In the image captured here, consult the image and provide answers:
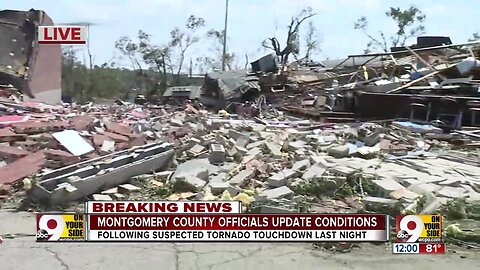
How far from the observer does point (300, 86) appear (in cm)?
2075

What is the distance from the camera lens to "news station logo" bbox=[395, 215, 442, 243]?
4.33 m

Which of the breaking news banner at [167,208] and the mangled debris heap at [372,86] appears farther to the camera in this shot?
the mangled debris heap at [372,86]

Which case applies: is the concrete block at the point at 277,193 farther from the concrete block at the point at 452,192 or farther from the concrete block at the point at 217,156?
the concrete block at the point at 217,156

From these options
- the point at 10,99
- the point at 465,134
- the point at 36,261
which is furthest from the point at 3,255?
the point at 10,99

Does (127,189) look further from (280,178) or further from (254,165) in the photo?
(280,178)

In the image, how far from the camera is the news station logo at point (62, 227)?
434 centimetres

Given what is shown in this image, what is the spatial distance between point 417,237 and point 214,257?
62.5 inches

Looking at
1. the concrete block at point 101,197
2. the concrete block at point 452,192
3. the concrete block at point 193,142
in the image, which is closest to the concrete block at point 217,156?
the concrete block at point 193,142

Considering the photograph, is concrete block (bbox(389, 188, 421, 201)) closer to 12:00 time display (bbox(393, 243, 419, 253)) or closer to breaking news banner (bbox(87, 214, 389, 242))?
breaking news banner (bbox(87, 214, 389, 242))

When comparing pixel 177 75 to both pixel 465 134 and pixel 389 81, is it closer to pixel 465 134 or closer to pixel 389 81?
pixel 389 81

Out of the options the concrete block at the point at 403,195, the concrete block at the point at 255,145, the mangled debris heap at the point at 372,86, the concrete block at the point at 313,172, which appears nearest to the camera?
the concrete block at the point at 403,195

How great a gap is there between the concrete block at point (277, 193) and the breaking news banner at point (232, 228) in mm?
1128

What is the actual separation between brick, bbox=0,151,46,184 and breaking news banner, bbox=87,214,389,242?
9.42 ft

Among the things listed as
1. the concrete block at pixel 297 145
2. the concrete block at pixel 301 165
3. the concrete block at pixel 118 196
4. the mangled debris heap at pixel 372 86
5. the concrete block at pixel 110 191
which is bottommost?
the concrete block at pixel 118 196
